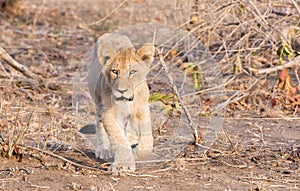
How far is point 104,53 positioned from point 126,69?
0.91 ft

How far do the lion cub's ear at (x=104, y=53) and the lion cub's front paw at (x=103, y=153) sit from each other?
63cm

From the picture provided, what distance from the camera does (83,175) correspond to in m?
4.74

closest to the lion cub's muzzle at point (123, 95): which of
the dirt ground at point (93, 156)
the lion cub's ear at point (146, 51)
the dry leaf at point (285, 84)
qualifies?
the lion cub's ear at point (146, 51)

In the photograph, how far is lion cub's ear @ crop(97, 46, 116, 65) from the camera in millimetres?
4879

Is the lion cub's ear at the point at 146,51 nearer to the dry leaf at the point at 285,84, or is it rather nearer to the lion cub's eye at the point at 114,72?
the lion cub's eye at the point at 114,72

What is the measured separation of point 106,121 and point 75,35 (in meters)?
6.80

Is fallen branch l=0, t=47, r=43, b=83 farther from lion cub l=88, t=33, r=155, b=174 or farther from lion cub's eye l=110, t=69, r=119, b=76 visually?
lion cub's eye l=110, t=69, r=119, b=76

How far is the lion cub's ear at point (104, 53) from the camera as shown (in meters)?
4.88

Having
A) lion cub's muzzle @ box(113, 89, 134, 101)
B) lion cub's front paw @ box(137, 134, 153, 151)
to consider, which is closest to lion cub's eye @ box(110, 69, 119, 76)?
lion cub's muzzle @ box(113, 89, 134, 101)

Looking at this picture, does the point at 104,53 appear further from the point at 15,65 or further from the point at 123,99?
the point at 15,65

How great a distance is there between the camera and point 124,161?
15.8 ft

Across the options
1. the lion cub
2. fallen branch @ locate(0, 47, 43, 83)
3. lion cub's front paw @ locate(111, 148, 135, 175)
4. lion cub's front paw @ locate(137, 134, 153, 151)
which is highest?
fallen branch @ locate(0, 47, 43, 83)

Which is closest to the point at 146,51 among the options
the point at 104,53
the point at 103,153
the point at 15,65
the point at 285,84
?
the point at 104,53

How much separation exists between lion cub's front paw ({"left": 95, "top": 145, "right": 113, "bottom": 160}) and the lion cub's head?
1.67 ft
